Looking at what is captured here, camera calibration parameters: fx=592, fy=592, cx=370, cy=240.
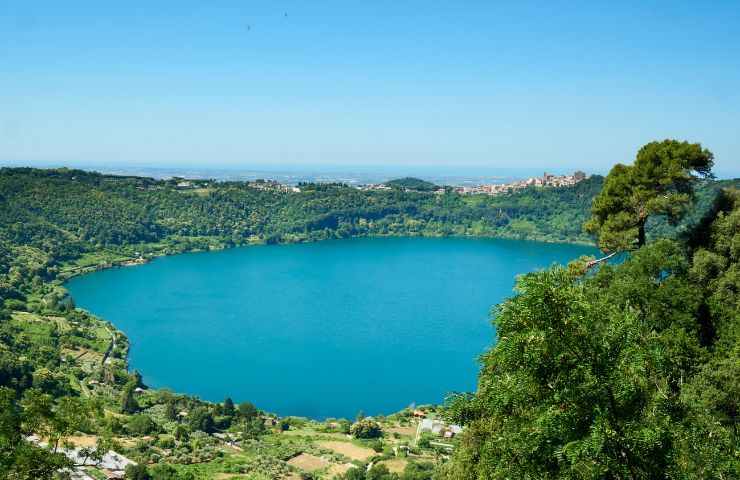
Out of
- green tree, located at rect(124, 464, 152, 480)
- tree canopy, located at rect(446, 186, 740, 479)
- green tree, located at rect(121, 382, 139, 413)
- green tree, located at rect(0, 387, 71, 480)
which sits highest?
tree canopy, located at rect(446, 186, 740, 479)

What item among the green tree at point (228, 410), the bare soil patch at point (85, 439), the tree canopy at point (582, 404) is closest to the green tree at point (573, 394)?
the tree canopy at point (582, 404)

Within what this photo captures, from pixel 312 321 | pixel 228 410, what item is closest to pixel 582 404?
pixel 228 410

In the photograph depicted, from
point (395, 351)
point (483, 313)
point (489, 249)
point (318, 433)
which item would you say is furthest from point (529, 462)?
point (489, 249)

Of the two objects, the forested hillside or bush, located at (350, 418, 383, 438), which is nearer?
the forested hillside

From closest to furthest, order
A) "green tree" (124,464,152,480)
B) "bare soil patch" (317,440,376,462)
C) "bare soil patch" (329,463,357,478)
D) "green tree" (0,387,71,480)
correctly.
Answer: "green tree" (0,387,71,480), "green tree" (124,464,152,480), "bare soil patch" (329,463,357,478), "bare soil patch" (317,440,376,462)

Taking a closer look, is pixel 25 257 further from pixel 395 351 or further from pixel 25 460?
pixel 25 460

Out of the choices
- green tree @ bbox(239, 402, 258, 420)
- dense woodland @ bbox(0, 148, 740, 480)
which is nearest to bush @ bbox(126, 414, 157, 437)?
dense woodland @ bbox(0, 148, 740, 480)

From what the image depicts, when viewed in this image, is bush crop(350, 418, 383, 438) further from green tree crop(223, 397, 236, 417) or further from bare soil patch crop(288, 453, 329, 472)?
green tree crop(223, 397, 236, 417)
